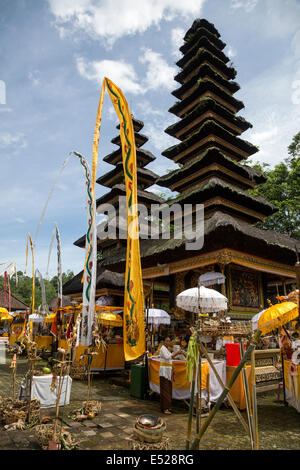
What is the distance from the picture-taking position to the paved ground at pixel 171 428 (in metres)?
4.55

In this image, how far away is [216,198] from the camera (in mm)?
13820

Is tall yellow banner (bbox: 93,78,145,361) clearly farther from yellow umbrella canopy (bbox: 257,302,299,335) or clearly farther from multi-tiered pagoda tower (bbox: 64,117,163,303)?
multi-tiered pagoda tower (bbox: 64,117,163,303)

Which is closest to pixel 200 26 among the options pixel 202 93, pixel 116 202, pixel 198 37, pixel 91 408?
pixel 198 37

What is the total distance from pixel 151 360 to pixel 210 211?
814 cm

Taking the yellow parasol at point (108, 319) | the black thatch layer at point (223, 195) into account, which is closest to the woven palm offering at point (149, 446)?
the yellow parasol at point (108, 319)

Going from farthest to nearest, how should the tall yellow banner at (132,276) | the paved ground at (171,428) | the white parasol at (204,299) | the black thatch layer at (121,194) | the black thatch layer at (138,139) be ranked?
the black thatch layer at (138,139) < the black thatch layer at (121,194) < the white parasol at (204,299) < the tall yellow banner at (132,276) < the paved ground at (171,428)

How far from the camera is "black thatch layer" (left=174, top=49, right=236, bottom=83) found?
18750 millimetres

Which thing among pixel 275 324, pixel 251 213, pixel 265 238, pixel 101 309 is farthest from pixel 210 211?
pixel 275 324

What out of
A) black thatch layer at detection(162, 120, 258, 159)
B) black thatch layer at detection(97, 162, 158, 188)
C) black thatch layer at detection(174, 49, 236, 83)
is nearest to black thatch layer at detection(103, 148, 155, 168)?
black thatch layer at detection(97, 162, 158, 188)

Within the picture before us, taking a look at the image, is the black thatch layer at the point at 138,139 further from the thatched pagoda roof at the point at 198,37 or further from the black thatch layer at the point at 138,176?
the thatched pagoda roof at the point at 198,37

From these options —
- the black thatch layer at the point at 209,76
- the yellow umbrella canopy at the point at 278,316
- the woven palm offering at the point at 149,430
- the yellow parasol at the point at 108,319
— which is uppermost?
the black thatch layer at the point at 209,76
